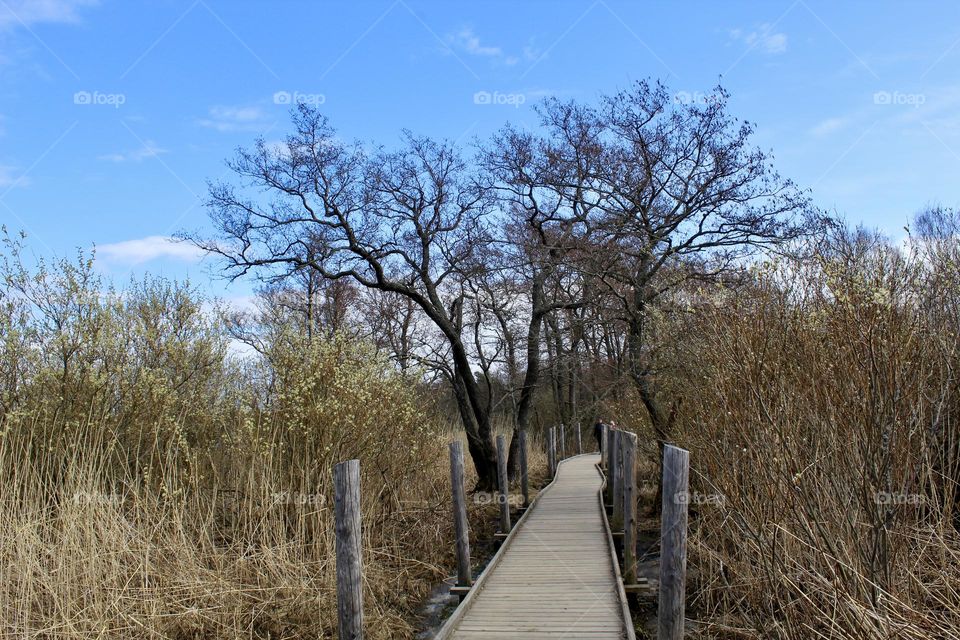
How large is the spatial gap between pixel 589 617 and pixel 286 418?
3.74 meters

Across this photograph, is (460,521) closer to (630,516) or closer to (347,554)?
(630,516)

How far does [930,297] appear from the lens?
5.06 meters

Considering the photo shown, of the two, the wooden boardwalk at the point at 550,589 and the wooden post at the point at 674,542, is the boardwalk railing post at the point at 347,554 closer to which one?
the wooden boardwalk at the point at 550,589

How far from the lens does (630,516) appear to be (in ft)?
27.7

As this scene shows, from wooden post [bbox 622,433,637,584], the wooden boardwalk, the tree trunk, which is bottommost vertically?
the wooden boardwalk

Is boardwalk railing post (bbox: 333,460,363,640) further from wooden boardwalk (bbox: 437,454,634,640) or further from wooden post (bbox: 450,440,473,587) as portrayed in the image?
wooden post (bbox: 450,440,473,587)

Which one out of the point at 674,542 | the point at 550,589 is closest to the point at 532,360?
the point at 550,589

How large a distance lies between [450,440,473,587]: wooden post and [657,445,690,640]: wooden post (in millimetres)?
3497

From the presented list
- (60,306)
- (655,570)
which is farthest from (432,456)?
(60,306)

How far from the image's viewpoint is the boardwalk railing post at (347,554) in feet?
16.4

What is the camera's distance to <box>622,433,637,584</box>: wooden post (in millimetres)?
8180

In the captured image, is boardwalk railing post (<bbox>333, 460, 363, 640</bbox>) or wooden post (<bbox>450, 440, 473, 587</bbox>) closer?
boardwalk railing post (<bbox>333, 460, 363, 640</bbox>)

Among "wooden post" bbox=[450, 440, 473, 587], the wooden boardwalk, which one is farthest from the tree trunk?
"wooden post" bbox=[450, 440, 473, 587]

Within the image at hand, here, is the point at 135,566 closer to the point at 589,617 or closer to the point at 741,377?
the point at 589,617
